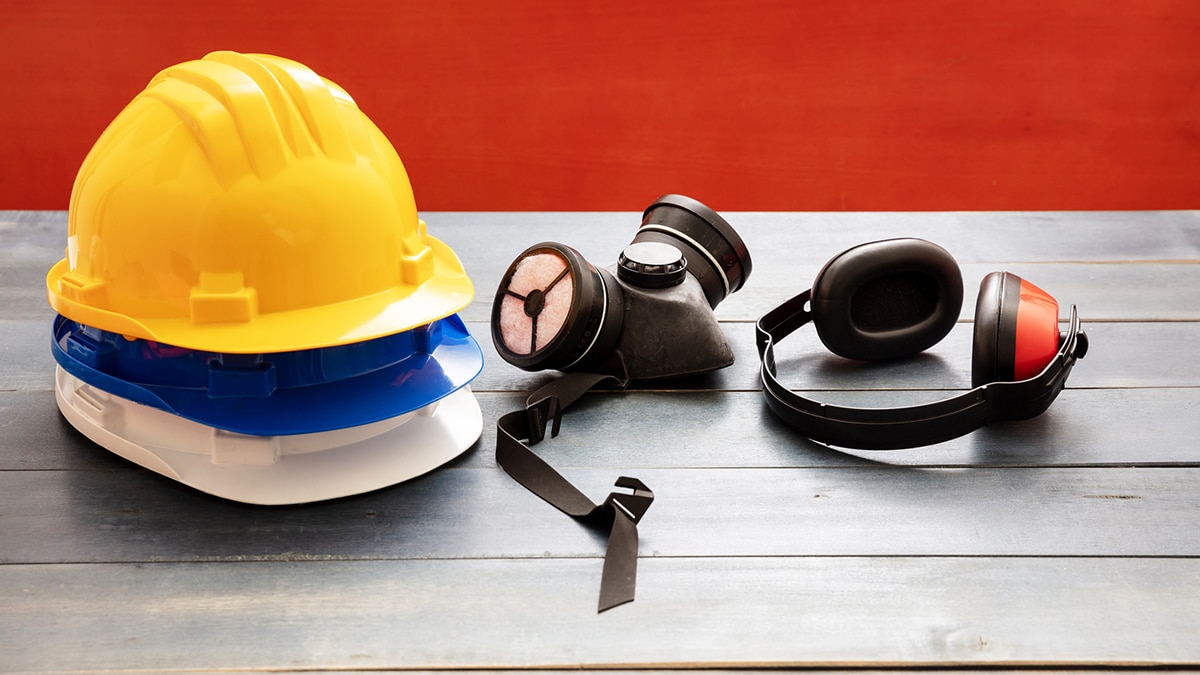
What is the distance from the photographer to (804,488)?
0.89m

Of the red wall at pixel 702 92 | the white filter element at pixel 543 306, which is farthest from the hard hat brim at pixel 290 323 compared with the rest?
the red wall at pixel 702 92

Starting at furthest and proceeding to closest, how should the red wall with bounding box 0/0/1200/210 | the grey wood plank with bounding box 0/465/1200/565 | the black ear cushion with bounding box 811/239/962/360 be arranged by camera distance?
the red wall with bounding box 0/0/1200/210
the black ear cushion with bounding box 811/239/962/360
the grey wood plank with bounding box 0/465/1200/565

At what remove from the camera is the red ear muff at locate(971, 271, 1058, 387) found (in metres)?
0.96

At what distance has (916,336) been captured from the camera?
1122mm

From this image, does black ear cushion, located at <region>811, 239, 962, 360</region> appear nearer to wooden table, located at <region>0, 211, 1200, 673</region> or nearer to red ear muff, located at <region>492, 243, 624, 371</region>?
wooden table, located at <region>0, 211, 1200, 673</region>

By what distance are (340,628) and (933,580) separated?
1.39 ft

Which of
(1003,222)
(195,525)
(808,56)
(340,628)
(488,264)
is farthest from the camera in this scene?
(808,56)

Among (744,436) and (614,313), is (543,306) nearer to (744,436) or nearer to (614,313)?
(614,313)

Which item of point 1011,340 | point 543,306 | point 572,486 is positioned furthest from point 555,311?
point 1011,340

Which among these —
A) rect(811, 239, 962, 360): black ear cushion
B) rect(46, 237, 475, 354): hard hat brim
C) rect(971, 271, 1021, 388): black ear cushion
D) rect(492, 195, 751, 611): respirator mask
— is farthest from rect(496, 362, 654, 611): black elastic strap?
rect(971, 271, 1021, 388): black ear cushion

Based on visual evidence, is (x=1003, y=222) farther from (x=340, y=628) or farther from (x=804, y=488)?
(x=340, y=628)

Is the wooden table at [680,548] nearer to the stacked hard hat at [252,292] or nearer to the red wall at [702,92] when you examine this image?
the stacked hard hat at [252,292]

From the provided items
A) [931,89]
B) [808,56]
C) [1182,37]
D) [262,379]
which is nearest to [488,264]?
[262,379]

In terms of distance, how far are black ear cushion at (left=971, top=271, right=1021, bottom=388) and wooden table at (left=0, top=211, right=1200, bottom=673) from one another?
6 centimetres
